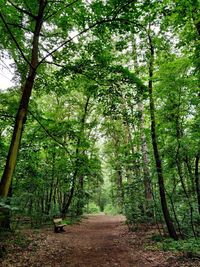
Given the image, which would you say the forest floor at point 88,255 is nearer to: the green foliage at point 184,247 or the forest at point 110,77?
the green foliage at point 184,247

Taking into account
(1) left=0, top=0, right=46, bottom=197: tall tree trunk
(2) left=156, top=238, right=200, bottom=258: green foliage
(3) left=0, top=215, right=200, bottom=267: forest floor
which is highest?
(1) left=0, top=0, right=46, bottom=197: tall tree trunk

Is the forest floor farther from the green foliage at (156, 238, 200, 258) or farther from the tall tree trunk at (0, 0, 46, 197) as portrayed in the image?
the tall tree trunk at (0, 0, 46, 197)

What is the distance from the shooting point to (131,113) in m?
7.25

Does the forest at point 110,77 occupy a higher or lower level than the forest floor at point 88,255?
higher

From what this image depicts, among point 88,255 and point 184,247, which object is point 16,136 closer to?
point 88,255

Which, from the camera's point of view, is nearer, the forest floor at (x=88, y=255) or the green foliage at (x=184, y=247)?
the forest floor at (x=88, y=255)

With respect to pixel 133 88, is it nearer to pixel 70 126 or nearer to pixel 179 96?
pixel 179 96

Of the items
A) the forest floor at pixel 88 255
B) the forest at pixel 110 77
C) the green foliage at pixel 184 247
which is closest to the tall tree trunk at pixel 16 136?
the forest at pixel 110 77

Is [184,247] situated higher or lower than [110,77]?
lower

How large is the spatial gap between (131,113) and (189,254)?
13.7 feet

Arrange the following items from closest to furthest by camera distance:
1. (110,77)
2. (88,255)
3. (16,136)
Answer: (16,136)
(110,77)
(88,255)

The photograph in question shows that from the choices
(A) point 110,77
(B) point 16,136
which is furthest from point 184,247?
(B) point 16,136

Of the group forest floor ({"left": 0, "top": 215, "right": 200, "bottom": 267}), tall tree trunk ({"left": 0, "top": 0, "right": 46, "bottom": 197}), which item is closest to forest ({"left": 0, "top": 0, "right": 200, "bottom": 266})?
tall tree trunk ({"left": 0, "top": 0, "right": 46, "bottom": 197})

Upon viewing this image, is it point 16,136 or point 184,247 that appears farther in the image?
point 184,247
